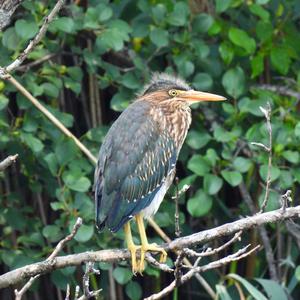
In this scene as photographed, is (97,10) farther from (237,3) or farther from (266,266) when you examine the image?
(266,266)

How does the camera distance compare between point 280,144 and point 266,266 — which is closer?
point 280,144

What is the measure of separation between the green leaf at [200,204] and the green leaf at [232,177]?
0.19 metres

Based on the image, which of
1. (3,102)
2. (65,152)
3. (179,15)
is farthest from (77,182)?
(179,15)

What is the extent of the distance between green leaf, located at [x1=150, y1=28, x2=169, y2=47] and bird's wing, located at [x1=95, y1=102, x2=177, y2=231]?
1.89 feet

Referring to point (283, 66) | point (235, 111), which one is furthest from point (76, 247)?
point (283, 66)

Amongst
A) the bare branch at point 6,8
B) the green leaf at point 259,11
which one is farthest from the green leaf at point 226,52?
the bare branch at point 6,8

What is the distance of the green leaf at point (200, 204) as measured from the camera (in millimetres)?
4633

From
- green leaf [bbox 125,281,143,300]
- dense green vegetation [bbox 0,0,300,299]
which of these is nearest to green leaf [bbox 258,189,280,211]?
dense green vegetation [bbox 0,0,300,299]

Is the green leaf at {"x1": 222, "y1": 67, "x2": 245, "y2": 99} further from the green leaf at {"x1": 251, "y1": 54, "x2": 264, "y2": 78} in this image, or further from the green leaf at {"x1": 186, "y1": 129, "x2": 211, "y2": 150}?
the green leaf at {"x1": 186, "y1": 129, "x2": 211, "y2": 150}

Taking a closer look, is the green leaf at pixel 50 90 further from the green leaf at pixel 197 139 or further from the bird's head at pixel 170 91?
the green leaf at pixel 197 139

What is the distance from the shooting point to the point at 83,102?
537cm

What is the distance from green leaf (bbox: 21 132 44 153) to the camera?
4.46 m

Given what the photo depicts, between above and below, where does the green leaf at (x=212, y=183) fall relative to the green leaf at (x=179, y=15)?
below

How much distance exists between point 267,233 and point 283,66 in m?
1.00
